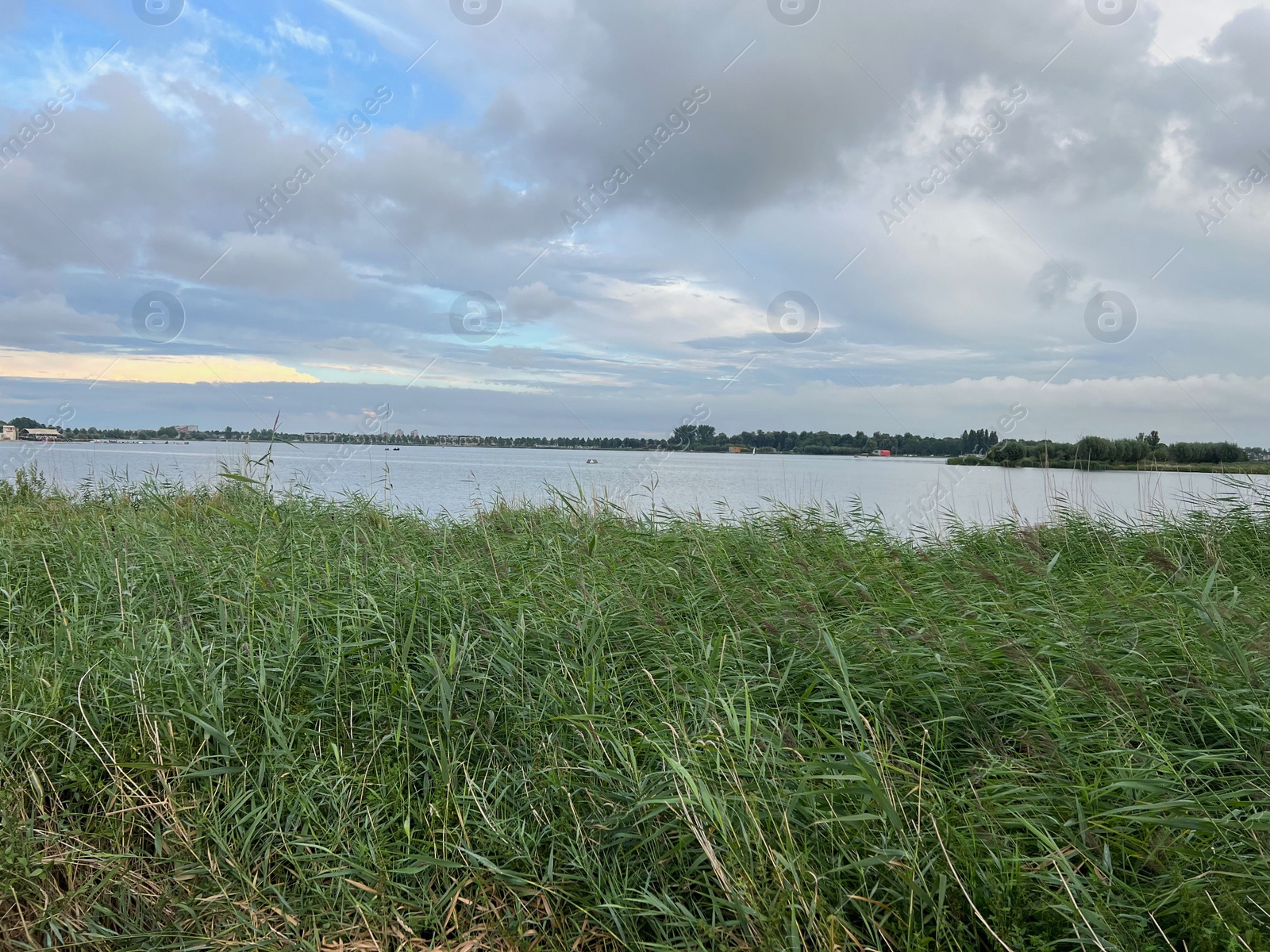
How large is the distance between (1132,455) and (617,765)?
12187 millimetres

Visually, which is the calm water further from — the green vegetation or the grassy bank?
the grassy bank

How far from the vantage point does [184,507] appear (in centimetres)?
836

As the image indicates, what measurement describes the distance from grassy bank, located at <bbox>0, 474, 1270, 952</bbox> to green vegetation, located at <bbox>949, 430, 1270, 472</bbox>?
6749 millimetres

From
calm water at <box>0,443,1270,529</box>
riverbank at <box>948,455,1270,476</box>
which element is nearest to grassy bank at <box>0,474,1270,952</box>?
calm water at <box>0,443,1270,529</box>

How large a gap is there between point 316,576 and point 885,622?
352cm

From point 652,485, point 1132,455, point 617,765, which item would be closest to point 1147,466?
point 1132,455

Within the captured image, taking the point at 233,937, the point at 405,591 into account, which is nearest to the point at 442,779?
the point at 233,937

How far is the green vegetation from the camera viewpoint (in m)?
10.2

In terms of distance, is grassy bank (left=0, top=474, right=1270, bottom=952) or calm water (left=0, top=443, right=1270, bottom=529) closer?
grassy bank (left=0, top=474, right=1270, bottom=952)

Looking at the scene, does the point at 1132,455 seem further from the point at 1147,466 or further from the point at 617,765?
the point at 617,765

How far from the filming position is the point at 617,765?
2949mm

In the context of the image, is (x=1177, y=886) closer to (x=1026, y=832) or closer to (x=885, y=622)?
(x=1026, y=832)

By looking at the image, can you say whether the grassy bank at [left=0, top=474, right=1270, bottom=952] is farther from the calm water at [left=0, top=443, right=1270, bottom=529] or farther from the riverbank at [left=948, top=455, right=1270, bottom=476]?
the riverbank at [left=948, top=455, right=1270, bottom=476]

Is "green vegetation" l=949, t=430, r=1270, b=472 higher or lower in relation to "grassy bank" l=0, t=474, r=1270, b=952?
higher
